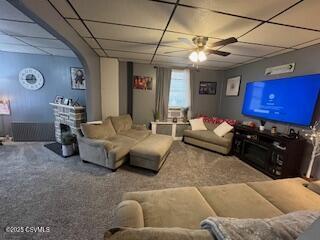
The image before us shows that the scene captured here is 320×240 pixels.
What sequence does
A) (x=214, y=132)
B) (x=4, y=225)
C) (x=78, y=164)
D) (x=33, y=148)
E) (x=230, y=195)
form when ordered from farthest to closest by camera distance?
(x=214, y=132) → (x=33, y=148) → (x=78, y=164) → (x=4, y=225) → (x=230, y=195)

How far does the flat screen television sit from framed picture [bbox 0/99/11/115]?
620 cm

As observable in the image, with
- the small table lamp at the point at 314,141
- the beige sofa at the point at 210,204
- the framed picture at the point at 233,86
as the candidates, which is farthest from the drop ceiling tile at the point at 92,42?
the small table lamp at the point at 314,141

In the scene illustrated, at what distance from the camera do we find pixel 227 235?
2.36ft

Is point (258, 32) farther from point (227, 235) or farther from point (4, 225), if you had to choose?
point (4, 225)

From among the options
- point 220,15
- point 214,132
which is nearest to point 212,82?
point 214,132

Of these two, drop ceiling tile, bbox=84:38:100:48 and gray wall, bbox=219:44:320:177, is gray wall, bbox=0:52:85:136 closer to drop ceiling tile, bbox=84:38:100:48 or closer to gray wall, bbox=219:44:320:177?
drop ceiling tile, bbox=84:38:100:48

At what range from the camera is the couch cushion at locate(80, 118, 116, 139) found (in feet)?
10.8

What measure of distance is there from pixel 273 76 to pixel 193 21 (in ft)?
8.32

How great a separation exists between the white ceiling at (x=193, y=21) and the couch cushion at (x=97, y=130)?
162 cm

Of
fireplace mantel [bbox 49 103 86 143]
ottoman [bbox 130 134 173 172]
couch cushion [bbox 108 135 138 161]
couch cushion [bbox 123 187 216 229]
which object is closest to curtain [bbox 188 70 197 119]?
ottoman [bbox 130 134 173 172]

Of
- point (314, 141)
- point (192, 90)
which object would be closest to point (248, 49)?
point (314, 141)

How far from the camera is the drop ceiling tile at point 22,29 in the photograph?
7.98ft

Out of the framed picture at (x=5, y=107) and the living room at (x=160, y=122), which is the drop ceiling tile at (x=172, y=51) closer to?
the living room at (x=160, y=122)

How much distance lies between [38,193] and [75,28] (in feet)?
7.92
